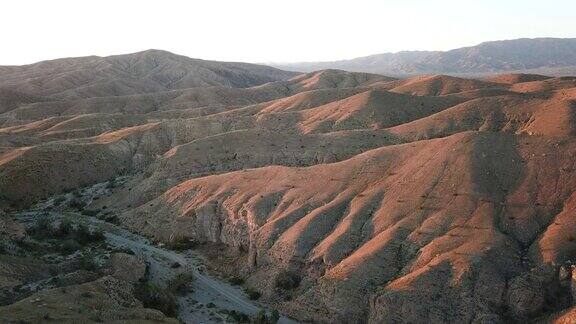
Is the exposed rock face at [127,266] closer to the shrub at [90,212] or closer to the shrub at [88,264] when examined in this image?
the shrub at [88,264]

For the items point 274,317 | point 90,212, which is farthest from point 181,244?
point 274,317

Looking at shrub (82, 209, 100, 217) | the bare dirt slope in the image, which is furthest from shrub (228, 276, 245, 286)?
shrub (82, 209, 100, 217)

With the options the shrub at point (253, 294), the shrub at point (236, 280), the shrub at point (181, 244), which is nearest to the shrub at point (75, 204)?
the shrub at point (181, 244)

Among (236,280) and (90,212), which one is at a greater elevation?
(90,212)

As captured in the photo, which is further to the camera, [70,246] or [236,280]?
[70,246]

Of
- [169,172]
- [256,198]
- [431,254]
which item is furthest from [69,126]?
[431,254]

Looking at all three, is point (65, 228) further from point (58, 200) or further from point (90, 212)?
point (58, 200)

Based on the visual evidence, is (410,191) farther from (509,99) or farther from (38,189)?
(38,189)

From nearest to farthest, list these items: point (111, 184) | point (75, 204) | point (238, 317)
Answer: point (238, 317), point (75, 204), point (111, 184)
